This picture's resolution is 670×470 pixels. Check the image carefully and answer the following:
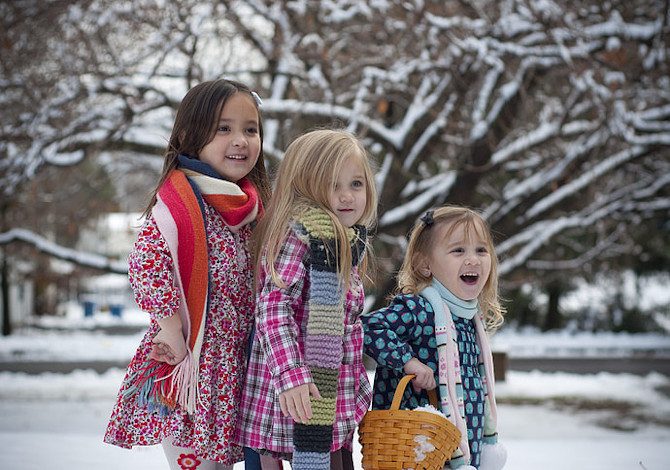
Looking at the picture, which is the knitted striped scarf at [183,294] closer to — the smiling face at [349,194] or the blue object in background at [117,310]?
the smiling face at [349,194]

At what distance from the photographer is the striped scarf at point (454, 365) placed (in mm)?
2713

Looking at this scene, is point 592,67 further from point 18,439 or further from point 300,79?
point 18,439

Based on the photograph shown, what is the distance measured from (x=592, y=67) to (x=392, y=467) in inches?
200

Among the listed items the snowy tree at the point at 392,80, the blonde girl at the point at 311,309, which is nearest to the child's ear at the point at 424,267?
the blonde girl at the point at 311,309

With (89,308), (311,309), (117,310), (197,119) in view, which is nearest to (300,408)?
(311,309)

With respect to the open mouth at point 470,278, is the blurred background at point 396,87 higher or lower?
higher

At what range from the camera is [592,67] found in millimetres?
6758

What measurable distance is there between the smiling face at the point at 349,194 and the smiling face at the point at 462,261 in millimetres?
379

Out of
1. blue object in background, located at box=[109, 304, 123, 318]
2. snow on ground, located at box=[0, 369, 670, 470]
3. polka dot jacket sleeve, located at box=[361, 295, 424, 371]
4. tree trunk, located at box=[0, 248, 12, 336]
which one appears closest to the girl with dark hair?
polka dot jacket sleeve, located at box=[361, 295, 424, 371]

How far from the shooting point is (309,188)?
269cm

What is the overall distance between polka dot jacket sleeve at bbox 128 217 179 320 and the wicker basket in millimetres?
731

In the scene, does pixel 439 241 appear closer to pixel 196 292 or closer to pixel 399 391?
pixel 399 391

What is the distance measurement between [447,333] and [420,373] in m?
0.16

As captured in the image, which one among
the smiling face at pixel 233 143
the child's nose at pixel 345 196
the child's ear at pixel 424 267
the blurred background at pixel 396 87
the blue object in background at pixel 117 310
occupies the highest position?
the blurred background at pixel 396 87
